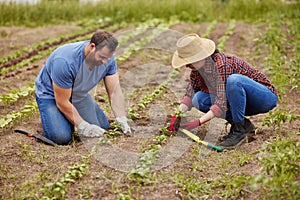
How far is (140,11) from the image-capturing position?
11.7 m

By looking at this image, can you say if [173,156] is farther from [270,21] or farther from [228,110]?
[270,21]

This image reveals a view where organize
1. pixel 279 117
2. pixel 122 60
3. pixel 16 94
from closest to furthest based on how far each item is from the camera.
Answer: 1. pixel 279 117
2. pixel 16 94
3. pixel 122 60

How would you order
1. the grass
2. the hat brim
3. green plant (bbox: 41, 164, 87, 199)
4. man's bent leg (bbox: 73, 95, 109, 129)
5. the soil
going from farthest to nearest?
the grass, man's bent leg (bbox: 73, 95, 109, 129), the hat brim, the soil, green plant (bbox: 41, 164, 87, 199)

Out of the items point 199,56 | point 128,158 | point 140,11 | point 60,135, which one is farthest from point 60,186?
point 140,11

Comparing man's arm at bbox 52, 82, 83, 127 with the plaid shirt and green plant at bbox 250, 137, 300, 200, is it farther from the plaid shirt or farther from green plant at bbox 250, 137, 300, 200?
green plant at bbox 250, 137, 300, 200

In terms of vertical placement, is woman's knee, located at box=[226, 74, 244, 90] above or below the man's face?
below

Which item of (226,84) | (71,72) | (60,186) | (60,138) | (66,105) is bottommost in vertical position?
(60,138)

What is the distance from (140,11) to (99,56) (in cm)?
764

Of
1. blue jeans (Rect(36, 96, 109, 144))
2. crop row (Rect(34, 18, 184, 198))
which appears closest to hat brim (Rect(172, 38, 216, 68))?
crop row (Rect(34, 18, 184, 198))

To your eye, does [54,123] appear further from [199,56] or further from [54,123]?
[199,56]

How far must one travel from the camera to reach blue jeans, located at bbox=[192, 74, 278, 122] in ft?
14.0

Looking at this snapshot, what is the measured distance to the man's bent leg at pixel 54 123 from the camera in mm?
4652

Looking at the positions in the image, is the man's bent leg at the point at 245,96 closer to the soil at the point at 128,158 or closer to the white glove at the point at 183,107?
the soil at the point at 128,158

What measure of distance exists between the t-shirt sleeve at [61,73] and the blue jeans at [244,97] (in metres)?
1.40
